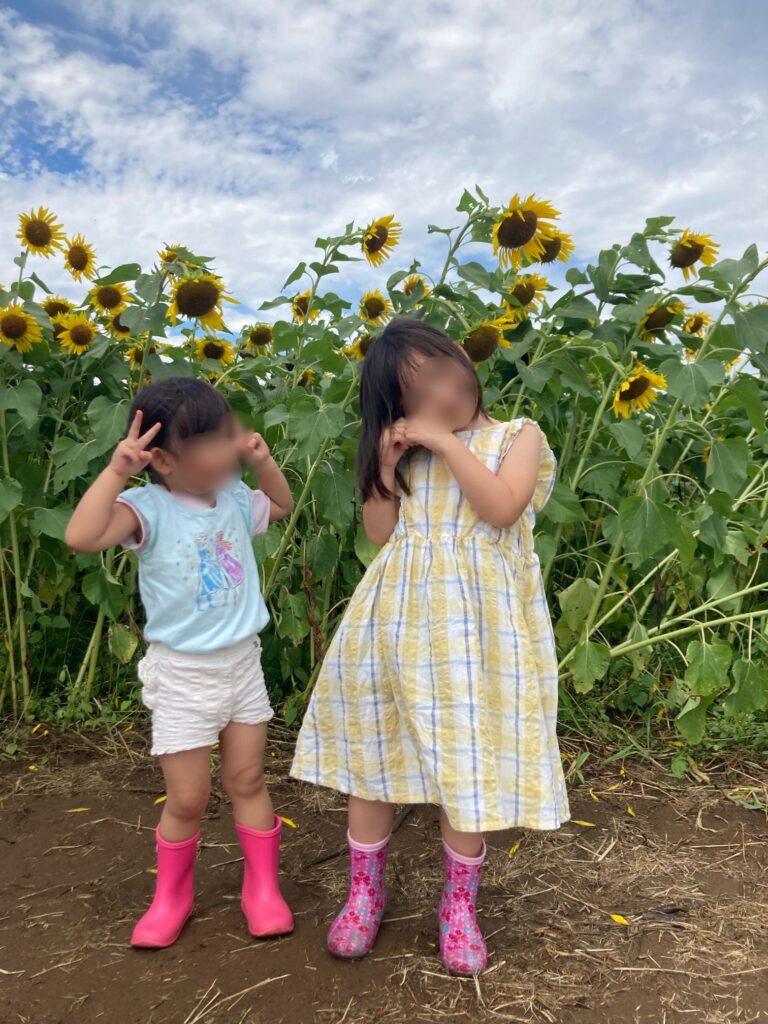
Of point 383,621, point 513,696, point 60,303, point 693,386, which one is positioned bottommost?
point 513,696

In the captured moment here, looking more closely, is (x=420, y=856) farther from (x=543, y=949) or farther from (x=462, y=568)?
(x=462, y=568)

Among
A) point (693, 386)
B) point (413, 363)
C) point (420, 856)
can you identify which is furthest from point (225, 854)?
point (693, 386)

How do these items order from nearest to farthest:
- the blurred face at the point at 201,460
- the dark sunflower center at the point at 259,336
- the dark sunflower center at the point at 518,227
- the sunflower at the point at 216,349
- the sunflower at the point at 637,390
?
the blurred face at the point at 201,460, the dark sunflower center at the point at 518,227, the sunflower at the point at 637,390, the sunflower at the point at 216,349, the dark sunflower center at the point at 259,336

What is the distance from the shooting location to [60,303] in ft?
10.4

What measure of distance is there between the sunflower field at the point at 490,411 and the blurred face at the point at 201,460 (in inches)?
21.2

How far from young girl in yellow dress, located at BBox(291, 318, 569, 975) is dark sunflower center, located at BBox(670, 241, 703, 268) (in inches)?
50.2

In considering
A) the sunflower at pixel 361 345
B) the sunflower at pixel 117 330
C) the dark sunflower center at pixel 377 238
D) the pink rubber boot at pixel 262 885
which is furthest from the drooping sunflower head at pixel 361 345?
the pink rubber boot at pixel 262 885

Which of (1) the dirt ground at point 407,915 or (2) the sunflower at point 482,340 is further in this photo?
(2) the sunflower at point 482,340

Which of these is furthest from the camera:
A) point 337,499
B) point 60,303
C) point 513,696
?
point 60,303

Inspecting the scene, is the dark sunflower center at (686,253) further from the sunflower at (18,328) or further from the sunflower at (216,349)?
the sunflower at (18,328)

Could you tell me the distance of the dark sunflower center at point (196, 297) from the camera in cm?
253

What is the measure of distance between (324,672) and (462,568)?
1.30ft

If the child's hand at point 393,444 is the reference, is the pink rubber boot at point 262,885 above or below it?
below

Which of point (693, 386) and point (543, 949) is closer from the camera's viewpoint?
point (543, 949)
